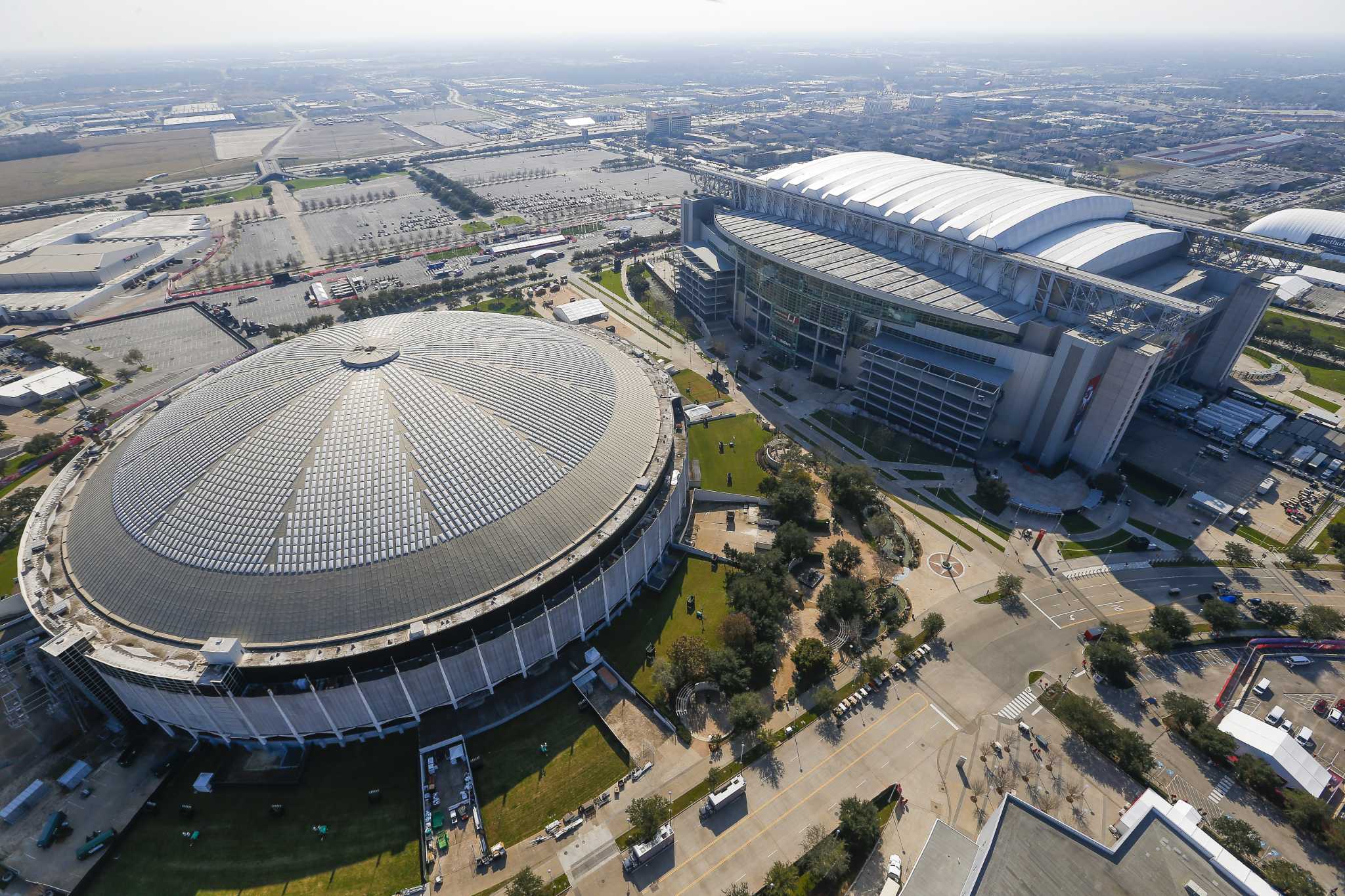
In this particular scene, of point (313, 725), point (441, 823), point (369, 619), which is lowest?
point (441, 823)

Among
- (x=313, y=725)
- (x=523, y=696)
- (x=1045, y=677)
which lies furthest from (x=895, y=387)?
(x=313, y=725)

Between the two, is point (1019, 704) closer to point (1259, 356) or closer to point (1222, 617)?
point (1222, 617)

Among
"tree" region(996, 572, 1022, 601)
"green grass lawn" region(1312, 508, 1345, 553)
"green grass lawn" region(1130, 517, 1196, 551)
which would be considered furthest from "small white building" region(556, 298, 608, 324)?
"green grass lawn" region(1130, 517, 1196, 551)

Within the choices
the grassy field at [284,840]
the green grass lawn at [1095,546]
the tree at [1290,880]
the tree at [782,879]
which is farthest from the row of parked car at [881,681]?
the grassy field at [284,840]

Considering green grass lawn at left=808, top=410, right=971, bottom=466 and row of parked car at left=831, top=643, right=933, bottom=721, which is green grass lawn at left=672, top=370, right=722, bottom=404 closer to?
green grass lawn at left=808, top=410, right=971, bottom=466

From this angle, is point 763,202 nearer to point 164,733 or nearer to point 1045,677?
point 1045,677

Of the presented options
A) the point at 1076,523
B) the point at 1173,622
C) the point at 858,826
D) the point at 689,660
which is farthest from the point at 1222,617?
the point at 689,660
